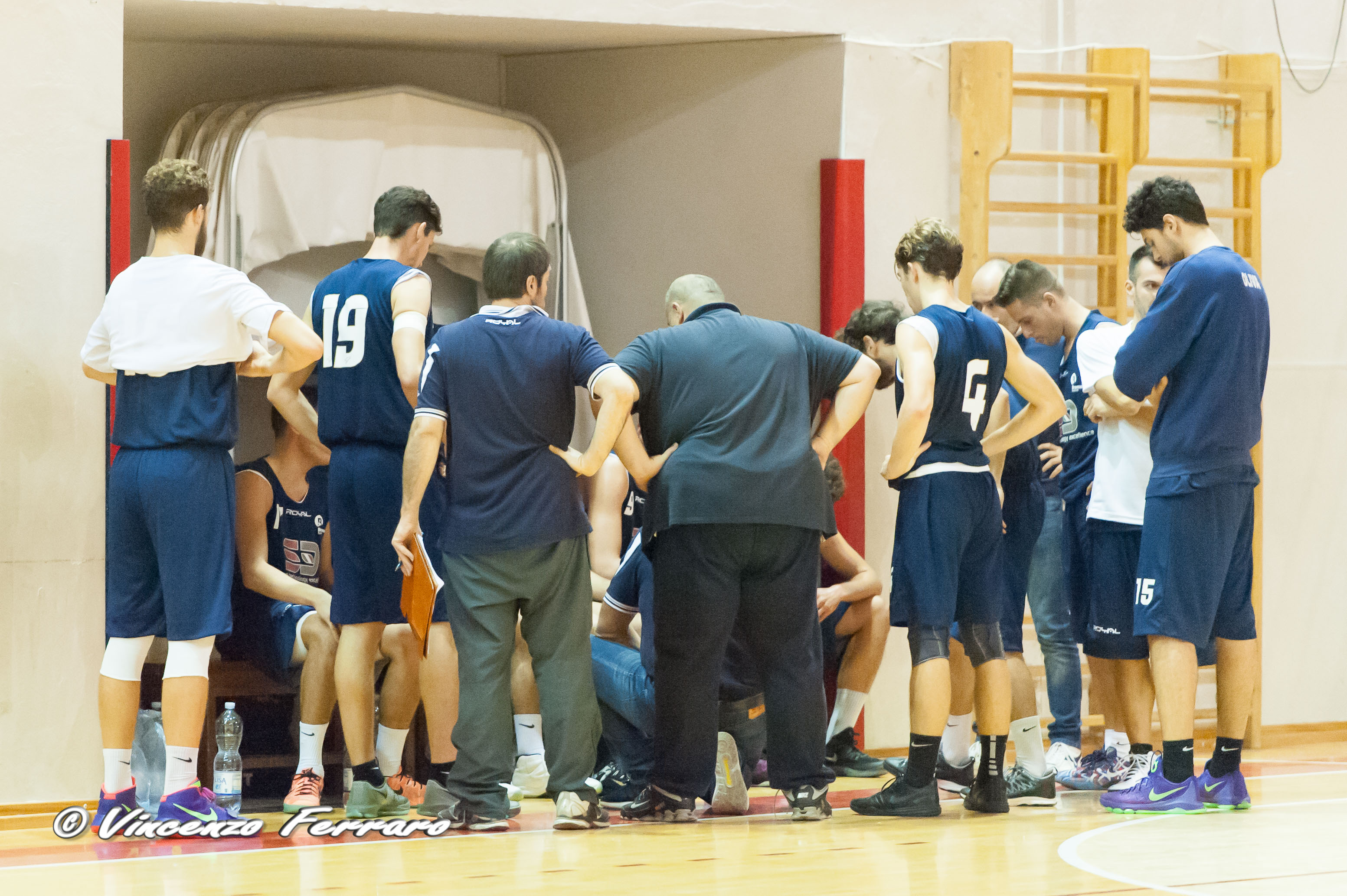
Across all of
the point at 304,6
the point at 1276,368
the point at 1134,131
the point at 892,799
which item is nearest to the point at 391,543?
the point at 892,799

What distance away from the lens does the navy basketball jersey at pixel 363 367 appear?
449cm

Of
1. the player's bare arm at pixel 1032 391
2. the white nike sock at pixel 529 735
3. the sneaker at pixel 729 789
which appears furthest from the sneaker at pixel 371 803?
the player's bare arm at pixel 1032 391

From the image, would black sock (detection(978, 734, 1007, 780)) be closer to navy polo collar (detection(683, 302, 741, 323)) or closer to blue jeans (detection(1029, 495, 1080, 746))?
Answer: blue jeans (detection(1029, 495, 1080, 746))

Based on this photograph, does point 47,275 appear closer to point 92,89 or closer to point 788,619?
point 92,89

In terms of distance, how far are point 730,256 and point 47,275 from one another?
8.33 feet

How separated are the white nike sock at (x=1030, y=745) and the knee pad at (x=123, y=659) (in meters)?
2.53

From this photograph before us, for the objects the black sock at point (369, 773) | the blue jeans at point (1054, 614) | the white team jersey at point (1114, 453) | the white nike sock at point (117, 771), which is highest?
the white team jersey at point (1114, 453)

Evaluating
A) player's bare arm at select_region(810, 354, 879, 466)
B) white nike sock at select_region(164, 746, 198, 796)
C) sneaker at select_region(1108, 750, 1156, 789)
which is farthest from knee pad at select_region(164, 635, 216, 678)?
sneaker at select_region(1108, 750, 1156, 789)

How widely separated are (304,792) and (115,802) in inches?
20.8

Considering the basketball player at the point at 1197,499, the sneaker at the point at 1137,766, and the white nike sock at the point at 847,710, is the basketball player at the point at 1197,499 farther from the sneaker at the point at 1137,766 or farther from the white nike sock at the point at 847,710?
the white nike sock at the point at 847,710

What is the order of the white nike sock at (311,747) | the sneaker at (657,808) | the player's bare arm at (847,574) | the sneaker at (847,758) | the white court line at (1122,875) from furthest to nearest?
the sneaker at (847,758) < the player's bare arm at (847,574) < the white nike sock at (311,747) < the sneaker at (657,808) < the white court line at (1122,875)

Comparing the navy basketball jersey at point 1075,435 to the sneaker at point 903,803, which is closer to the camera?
the sneaker at point 903,803

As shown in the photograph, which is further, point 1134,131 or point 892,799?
point 1134,131

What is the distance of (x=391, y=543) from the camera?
4410 millimetres
